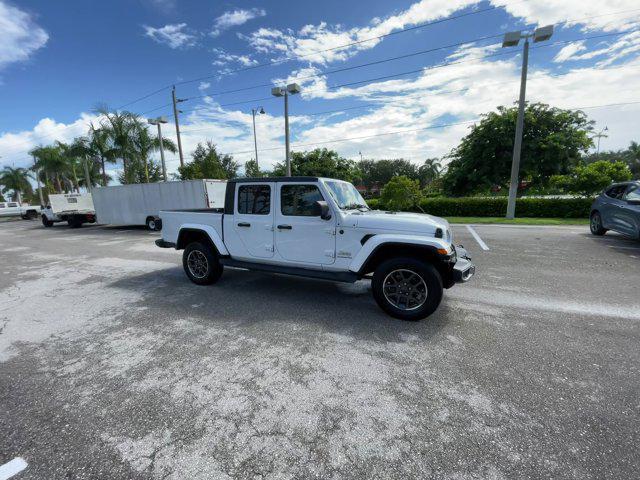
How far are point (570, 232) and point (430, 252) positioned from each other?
35.2 ft

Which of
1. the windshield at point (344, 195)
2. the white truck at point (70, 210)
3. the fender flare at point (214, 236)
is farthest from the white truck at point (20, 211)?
the windshield at point (344, 195)

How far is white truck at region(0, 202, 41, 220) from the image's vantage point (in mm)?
31594

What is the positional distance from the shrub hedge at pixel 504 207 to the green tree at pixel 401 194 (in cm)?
118

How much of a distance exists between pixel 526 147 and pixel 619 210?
16732 millimetres

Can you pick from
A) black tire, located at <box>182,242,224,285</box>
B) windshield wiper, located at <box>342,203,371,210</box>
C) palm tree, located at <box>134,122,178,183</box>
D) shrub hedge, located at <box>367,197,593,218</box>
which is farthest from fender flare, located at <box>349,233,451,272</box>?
palm tree, located at <box>134,122,178,183</box>

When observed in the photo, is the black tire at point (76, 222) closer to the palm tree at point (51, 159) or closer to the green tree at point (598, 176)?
the palm tree at point (51, 159)

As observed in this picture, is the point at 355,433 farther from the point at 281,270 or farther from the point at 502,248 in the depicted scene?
the point at 502,248

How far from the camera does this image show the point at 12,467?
2049 millimetres

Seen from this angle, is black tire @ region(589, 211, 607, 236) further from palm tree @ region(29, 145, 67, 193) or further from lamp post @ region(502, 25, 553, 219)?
palm tree @ region(29, 145, 67, 193)

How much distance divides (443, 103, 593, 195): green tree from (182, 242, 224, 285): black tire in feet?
79.8

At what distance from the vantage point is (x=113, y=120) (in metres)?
26.0

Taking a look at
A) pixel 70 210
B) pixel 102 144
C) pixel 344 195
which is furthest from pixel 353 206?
pixel 102 144

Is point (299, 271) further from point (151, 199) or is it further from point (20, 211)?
point (20, 211)

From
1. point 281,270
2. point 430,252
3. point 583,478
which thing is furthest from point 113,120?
point 583,478
